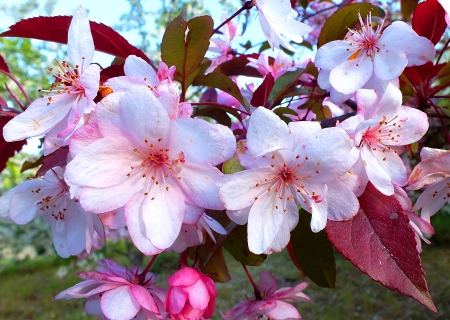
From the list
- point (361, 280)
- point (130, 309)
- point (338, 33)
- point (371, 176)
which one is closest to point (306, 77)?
point (338, 33)

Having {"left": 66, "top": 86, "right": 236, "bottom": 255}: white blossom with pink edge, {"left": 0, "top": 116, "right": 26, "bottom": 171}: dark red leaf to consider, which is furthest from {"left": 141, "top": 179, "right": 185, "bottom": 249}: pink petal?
{"left": 0, "top": 116, "right": 26, "bottom": 171}: dark red leaf

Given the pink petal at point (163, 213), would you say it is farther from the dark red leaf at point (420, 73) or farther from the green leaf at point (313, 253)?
the dark red leaf at point (420, 73)

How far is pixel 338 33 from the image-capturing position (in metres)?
0.85

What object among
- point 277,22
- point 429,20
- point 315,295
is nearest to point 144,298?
point 277,22

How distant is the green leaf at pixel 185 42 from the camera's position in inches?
27.7

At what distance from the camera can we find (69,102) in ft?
2.24

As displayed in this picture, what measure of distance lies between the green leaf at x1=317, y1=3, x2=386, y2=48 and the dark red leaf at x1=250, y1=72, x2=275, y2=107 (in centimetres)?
24

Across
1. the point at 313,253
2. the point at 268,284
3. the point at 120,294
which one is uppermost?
the point at 120,294

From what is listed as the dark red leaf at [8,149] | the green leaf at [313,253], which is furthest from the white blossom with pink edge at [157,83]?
the dark red leaf at [8,149]

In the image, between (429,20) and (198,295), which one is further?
(429,20)

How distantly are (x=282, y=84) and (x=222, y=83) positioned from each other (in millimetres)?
121

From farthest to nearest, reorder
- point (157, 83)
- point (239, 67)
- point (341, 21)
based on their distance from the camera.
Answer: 1. point (239, 67)
2. point (341, 21)
3. point (157, 83)

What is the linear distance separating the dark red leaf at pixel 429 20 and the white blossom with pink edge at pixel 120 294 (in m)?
0.66

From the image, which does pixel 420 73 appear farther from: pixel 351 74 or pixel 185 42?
pixel 185 42
